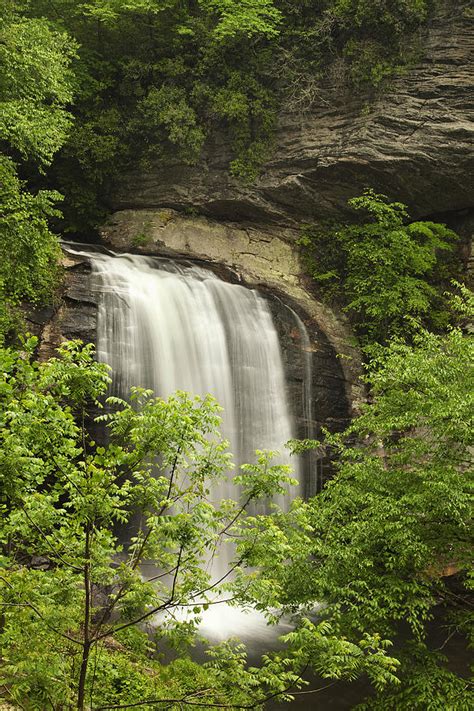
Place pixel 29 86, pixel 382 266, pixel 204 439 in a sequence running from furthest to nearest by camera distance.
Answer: pixel 382 266 < pixel 29 86 < pixel 204 439

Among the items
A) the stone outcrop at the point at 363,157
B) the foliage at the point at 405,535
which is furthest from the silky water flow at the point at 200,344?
the foliage at the point at 405,535

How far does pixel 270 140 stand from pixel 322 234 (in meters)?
3.42

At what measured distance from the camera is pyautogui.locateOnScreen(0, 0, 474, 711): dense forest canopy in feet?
17.7

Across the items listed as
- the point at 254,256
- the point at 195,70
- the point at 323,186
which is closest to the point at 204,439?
the point at 254,256

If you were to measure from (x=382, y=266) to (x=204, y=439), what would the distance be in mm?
14935

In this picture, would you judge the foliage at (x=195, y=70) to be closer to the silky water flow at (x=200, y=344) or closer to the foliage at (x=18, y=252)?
the silky water flow at (x=200, y=344)

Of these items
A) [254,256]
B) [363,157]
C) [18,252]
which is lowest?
[18,252]

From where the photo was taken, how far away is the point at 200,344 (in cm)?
1616

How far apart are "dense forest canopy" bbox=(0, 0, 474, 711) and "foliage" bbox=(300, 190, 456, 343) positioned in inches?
3.2

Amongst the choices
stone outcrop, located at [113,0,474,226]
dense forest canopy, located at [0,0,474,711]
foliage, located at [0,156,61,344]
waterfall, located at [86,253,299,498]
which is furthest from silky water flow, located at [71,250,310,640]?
stone outcrop, located at [113,0,474,226]

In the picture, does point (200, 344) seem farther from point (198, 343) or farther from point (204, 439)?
point (204, 439)

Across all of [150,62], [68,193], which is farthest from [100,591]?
[150,62]

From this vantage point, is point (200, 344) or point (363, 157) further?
point (363, 157)

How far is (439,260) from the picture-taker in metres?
21.2
